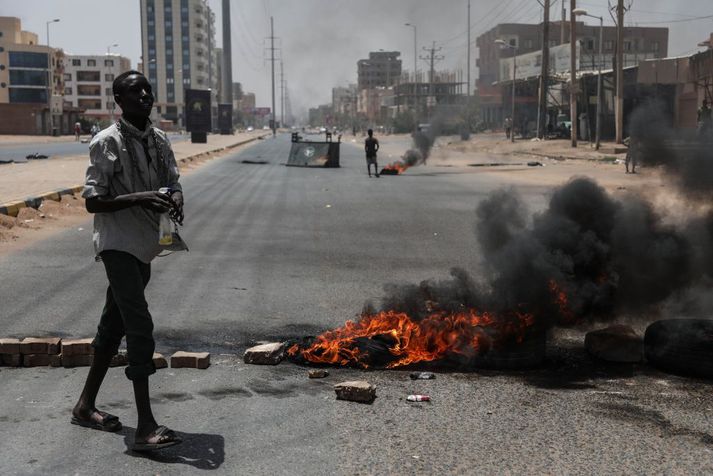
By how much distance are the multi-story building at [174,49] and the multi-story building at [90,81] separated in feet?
51.5

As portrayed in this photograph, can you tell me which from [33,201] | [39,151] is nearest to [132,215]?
[33,201]

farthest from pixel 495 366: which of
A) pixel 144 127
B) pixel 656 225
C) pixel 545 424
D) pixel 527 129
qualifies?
pixel 527 129

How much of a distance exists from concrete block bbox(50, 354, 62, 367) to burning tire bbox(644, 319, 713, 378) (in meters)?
3.80

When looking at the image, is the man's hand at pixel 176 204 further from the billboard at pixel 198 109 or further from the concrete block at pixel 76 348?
the billboard at pixel 198 109

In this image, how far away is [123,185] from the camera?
404 centimetres

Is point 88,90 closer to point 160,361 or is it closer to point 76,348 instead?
point 76,348

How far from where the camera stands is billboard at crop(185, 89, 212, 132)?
6175cm

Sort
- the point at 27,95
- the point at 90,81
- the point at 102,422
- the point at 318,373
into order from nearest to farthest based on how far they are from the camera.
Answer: the point at 102,422 < the point at 318,373 < the point at 27,95 < the point at 90,81

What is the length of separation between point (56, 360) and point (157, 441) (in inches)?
71.2

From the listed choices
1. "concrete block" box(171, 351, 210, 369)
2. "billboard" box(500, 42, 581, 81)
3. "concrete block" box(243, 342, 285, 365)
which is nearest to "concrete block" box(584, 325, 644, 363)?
"concrete block" box(243, 342, 285, 365)

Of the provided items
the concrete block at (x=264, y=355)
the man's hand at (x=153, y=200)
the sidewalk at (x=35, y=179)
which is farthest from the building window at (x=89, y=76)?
the man's hand at (x=153, y=200)

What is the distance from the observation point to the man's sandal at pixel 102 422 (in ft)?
13.9

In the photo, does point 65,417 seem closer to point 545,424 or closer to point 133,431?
point 133,431

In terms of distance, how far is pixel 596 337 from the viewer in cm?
579
